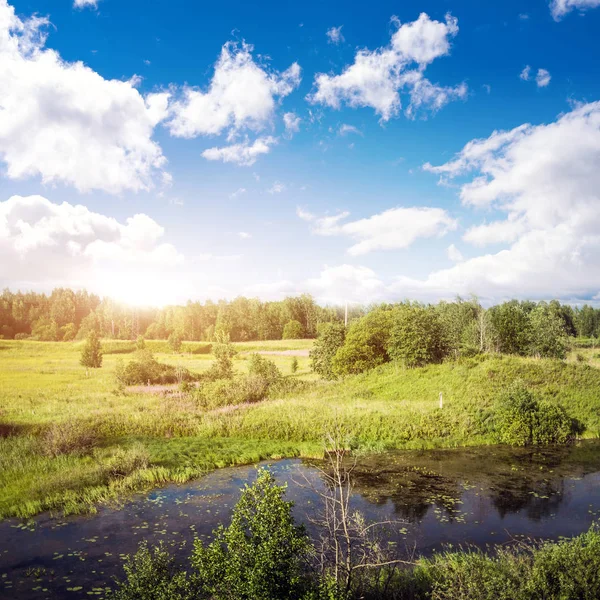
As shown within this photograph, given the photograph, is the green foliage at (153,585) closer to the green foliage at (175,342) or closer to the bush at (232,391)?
the bush at (232,391)

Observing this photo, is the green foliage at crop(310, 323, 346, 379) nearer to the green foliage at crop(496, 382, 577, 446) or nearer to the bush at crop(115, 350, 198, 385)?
the bush at crop(115, 350, 198, 385)

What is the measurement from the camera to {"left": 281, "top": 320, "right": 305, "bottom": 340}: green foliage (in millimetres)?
66188

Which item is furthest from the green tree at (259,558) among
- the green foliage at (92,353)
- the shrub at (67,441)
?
the green foliage at (92,353)

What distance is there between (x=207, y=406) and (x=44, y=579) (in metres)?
22.8

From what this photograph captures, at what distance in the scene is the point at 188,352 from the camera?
5094 centimetres

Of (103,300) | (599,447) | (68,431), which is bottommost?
(599,447)

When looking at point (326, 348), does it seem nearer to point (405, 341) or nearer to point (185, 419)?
point (405, 341)

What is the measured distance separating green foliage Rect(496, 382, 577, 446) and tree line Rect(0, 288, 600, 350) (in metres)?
15.9

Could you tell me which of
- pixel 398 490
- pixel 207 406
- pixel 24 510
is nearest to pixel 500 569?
pixel 398 490

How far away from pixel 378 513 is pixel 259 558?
10.7m

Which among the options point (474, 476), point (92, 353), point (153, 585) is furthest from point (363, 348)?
point (153, 585)

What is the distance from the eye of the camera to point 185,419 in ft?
99.8

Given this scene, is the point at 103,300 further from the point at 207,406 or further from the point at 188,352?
the point at 207,406

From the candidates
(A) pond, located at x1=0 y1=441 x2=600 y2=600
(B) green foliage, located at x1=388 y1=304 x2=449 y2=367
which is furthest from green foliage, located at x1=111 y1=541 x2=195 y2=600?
(B) green foliage, located at x1=388 y1=304 x2=449 y2=367
